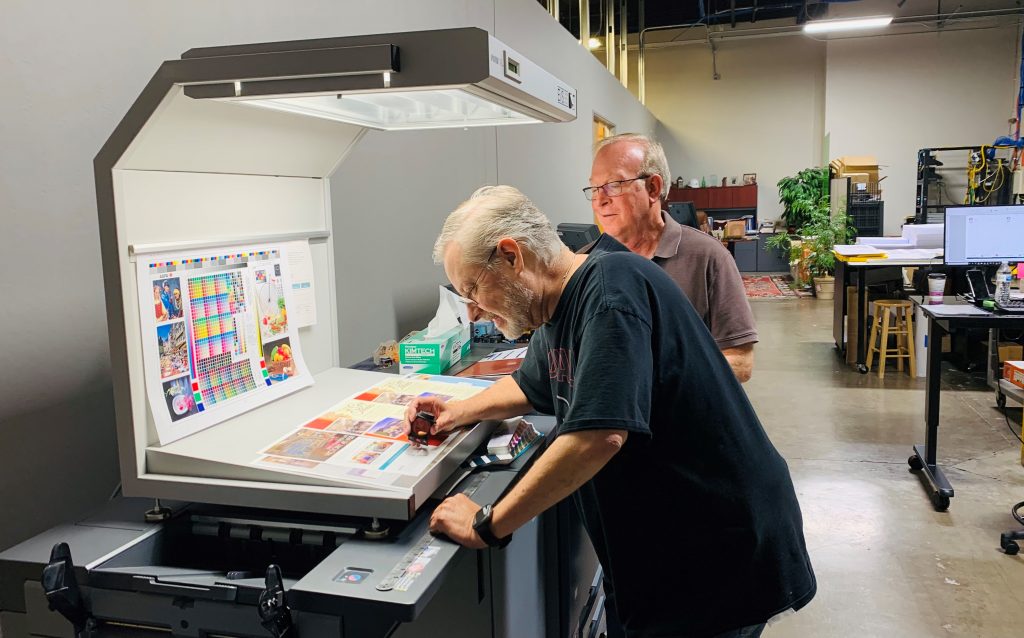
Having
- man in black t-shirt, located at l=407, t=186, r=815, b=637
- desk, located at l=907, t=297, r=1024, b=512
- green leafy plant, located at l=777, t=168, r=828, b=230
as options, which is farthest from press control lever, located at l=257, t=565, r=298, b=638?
green leafy plant, located at l=777, t=168, r=828, b=230

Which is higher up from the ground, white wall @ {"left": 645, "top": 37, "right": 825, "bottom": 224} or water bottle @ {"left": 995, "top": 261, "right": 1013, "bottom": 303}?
white wall @ {"left": 645, "top": 37, "right": 825, "bottom": 224}

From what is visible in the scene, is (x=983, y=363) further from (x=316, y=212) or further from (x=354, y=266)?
(x=316, y=212)

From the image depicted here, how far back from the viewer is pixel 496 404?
5.18ft

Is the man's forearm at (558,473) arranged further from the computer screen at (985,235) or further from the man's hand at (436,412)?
the computer screen at (985,235)

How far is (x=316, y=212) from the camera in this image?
1920 mm

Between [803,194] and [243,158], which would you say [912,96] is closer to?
[803,194]

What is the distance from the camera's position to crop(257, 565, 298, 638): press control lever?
1021mm

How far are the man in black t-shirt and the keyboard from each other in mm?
3138

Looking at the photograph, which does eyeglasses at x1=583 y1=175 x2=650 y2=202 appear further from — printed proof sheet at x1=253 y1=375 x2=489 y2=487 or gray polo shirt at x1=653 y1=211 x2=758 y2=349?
printed proof sheet at x1=253 y1=375 x2=489 y2=487

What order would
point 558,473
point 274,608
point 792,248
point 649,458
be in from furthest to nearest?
point 792,248
point 649,458
point 558,473
point 274,608

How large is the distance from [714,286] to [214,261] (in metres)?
1.45

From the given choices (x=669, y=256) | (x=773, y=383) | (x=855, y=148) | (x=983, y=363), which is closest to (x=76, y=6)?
(x=669, y=256)

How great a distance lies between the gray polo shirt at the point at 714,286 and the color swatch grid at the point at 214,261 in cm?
117

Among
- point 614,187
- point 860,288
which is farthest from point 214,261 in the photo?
point 860,288
